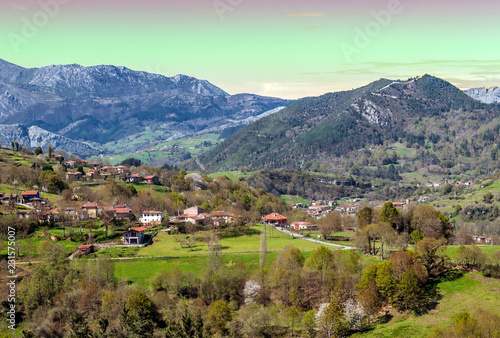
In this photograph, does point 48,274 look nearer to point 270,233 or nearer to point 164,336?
point 164,336

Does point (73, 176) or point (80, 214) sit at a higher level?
point (73, 176)

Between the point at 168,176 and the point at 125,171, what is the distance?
13.7m

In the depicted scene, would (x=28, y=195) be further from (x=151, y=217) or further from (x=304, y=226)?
(x=304, y=226)

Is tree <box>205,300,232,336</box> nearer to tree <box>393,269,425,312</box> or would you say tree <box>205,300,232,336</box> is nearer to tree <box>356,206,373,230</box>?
tree <box>393,269,425,312</box>

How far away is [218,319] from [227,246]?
27.1 meters

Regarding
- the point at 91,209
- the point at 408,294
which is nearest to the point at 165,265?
the point at 91,209

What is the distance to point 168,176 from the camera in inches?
5965

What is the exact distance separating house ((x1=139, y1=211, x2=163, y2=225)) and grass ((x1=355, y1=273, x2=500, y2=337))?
52.2m

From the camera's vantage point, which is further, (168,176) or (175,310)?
(168,176)

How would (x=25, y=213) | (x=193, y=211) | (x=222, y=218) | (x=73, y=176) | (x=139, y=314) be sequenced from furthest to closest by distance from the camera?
1. (x=73, y=176)
2. (x=193, y=211)
3. (x=222, y=218)
4. (x=25, y=213)
5. (x=139, y=314)

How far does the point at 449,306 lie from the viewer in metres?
53.3

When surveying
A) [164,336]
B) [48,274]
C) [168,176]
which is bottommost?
[164,336]

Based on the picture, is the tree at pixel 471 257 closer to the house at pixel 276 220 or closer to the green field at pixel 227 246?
the green field at pixel 227 246

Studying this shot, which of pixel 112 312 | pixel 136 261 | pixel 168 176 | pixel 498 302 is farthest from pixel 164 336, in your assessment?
pixel 168 176
